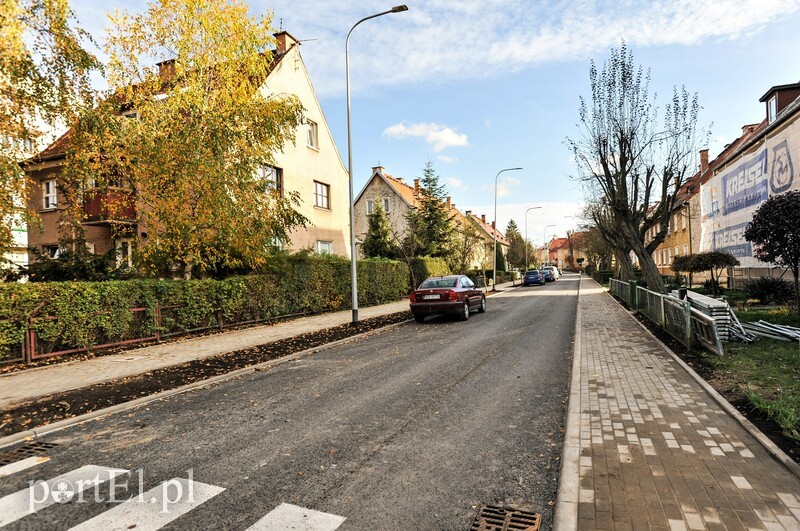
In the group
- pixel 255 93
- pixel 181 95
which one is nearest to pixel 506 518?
pixel 181 95

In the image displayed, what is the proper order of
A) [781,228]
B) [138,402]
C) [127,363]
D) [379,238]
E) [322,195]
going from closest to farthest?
[138,402] < [127,363] < [781,228] < [322,195] < [379,238]

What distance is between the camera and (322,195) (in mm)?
23484

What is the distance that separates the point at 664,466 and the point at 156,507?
3973 millimetres

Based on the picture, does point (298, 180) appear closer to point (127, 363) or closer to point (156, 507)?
point (127, 363)

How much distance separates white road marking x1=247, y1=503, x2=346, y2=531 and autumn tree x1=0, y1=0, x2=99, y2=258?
9324mm

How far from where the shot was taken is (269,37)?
12.9 metres

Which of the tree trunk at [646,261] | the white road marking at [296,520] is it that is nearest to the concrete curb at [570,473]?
the white road marking at [296,520]

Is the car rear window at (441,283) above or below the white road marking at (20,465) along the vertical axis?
above

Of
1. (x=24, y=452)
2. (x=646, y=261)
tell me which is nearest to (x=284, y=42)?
(x=646, y=261)

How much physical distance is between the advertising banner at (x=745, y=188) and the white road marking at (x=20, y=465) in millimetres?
21857

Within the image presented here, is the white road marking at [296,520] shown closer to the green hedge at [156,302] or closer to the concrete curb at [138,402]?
the concrete curb at [138,402]

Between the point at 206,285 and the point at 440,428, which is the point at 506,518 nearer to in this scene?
the point at 440,428

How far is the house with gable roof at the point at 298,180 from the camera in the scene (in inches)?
717

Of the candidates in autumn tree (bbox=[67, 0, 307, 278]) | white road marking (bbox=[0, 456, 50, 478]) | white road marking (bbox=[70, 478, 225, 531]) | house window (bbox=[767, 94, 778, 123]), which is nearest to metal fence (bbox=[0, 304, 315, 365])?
autumn tree (bbox=[67, 0, 307, 278])
